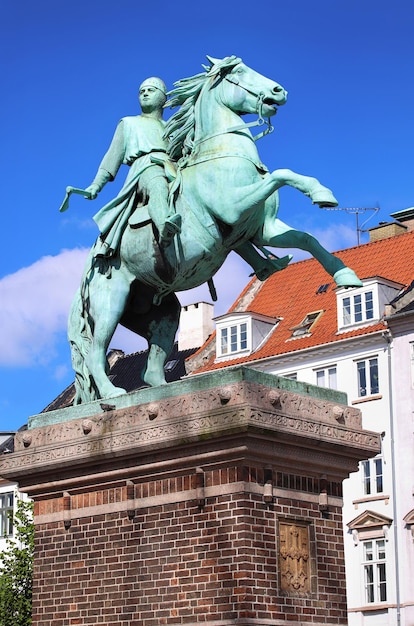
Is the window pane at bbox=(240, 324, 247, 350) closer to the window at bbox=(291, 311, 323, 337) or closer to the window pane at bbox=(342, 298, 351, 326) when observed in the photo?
the window at bbox=(291, 311, 323, 337)

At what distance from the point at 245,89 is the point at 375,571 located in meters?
29.4

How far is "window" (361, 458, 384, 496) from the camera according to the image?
4134cm

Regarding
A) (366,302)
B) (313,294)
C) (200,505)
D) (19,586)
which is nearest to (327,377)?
(366,302)

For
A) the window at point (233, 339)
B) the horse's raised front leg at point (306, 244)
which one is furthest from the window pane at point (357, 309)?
the horse's raised front leg at point (306, 244)

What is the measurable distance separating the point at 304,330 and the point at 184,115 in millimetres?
31950

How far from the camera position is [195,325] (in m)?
54.3

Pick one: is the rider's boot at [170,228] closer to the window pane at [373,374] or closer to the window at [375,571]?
the window at [375,571]

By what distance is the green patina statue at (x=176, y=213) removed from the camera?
13.4 metres

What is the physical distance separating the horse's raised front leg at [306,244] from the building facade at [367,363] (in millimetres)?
27611

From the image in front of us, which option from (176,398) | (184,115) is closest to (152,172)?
(184,115)

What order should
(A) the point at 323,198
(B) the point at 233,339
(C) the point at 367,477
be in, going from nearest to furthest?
(A) the point at 323,198, (C) the point at 367,477, (B) the point at 233,339

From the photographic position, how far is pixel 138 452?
13.0 metres

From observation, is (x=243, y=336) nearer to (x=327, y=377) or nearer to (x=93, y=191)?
(x=327, y=377)

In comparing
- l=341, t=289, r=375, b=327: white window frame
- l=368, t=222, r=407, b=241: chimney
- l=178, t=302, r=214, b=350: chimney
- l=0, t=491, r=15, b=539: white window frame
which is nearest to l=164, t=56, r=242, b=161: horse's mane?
l=341, t=289, r=375, b=327: white window frame
